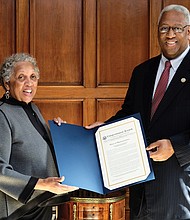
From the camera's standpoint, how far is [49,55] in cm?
367

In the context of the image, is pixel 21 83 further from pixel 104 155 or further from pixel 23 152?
pixel 104 155

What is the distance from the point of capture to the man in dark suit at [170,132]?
2.38 meters

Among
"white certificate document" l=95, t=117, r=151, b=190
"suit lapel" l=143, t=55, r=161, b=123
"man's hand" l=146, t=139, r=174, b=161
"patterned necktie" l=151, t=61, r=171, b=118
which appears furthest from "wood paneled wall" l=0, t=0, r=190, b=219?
"man's hand" l=146, t=139, r=174, b=161

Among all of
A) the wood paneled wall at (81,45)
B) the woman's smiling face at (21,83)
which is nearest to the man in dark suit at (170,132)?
the woman's smiling face at (21,83)

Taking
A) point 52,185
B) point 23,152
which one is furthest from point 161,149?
point 23,152

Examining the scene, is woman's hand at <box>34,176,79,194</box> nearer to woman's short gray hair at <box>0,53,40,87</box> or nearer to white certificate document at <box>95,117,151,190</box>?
white certificate document at <box>95,117,151,190</box>

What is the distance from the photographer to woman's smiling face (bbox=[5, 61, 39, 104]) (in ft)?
8.32

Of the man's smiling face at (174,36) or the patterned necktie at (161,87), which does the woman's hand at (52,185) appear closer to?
the patterned necktie at (161,87)

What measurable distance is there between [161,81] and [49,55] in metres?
1.31

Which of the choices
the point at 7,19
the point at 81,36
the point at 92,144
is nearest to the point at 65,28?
the point at 81,36

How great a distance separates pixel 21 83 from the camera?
253cm

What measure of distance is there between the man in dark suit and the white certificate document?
7 centimetres

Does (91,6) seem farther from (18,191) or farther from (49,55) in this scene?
(18,191)

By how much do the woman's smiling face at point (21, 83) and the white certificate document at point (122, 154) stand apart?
1.39ft
